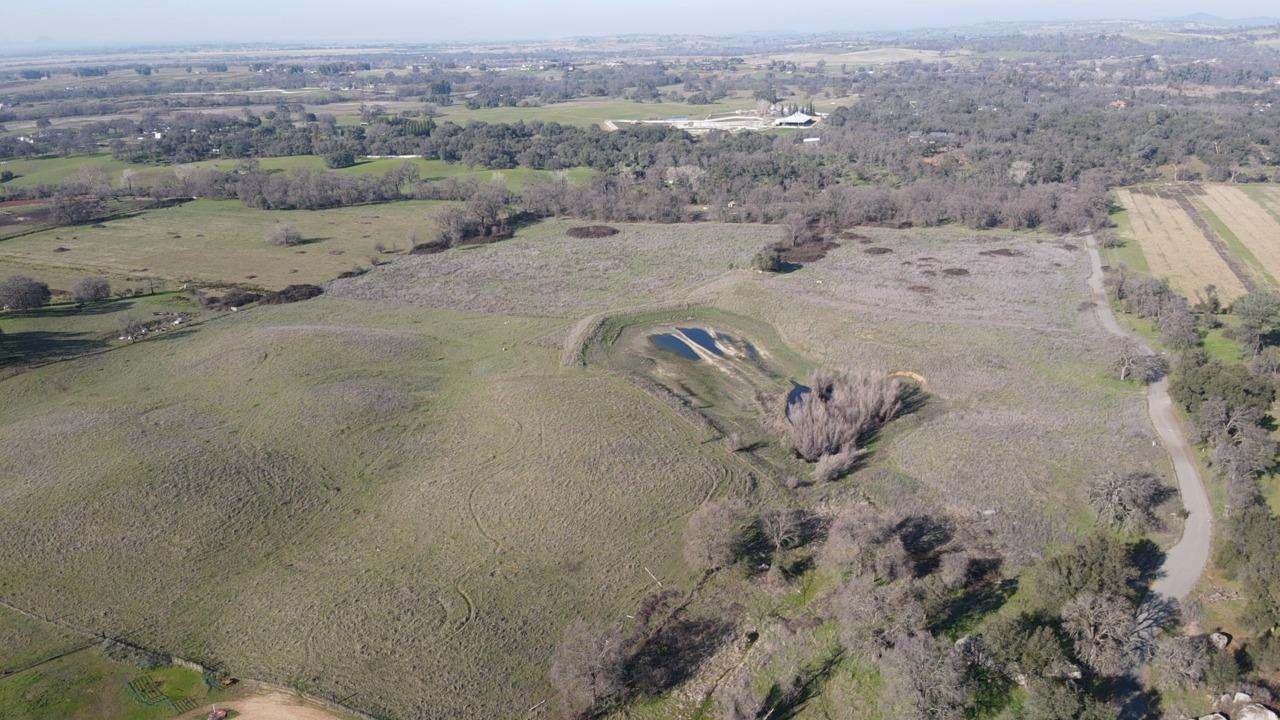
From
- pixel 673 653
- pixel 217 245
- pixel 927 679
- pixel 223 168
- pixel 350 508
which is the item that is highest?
pixel 223 168

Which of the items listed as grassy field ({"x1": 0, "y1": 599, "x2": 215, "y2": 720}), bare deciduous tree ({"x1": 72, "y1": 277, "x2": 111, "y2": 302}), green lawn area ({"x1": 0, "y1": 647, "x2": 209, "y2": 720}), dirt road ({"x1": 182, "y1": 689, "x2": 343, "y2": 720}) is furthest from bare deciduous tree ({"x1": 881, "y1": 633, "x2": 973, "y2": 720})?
bare deciduous tree ({"x1": 72, "y1": 277, "x2": 111, "y2": 302})

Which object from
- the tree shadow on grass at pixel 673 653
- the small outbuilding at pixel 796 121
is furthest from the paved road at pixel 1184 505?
the small outbuilding at pixel 796 121

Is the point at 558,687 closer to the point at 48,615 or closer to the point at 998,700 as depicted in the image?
the point at 998,700

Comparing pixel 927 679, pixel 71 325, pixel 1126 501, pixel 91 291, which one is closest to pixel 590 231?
pixel 91 291

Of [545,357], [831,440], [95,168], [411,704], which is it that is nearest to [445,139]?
[95,168]

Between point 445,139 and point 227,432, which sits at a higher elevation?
point 445,139

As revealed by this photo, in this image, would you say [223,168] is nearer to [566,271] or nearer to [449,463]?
[566,271]
